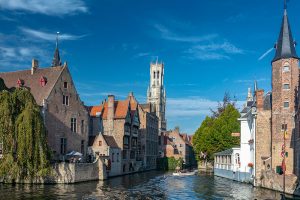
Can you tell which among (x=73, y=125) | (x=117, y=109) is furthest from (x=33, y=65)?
(x=117, y=109)

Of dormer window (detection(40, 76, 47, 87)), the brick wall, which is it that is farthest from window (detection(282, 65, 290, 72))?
dormer window (detection(40, 76, 47, 87))

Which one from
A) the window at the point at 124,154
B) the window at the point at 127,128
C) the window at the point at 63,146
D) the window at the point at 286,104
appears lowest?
the window at the point at 124,154

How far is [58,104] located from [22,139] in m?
12.3

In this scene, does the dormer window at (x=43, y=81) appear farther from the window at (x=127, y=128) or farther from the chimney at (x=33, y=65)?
the window at (x=127, y=128)

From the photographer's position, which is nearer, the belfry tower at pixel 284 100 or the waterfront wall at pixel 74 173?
the belfry tower at pixel 284 100

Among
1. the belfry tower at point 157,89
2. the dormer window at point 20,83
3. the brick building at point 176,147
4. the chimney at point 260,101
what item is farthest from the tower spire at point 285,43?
the belfry tower at point 157,89

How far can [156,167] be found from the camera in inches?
3329

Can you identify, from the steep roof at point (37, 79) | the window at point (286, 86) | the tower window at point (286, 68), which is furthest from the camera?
the steep roof at point (37, 79)

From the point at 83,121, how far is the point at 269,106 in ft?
84.9

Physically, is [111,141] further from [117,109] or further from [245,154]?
[245,154]

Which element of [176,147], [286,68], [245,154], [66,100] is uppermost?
[286,68]

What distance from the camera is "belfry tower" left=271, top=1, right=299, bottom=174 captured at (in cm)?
3994

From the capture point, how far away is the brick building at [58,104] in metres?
48.8

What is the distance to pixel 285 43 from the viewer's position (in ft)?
139
